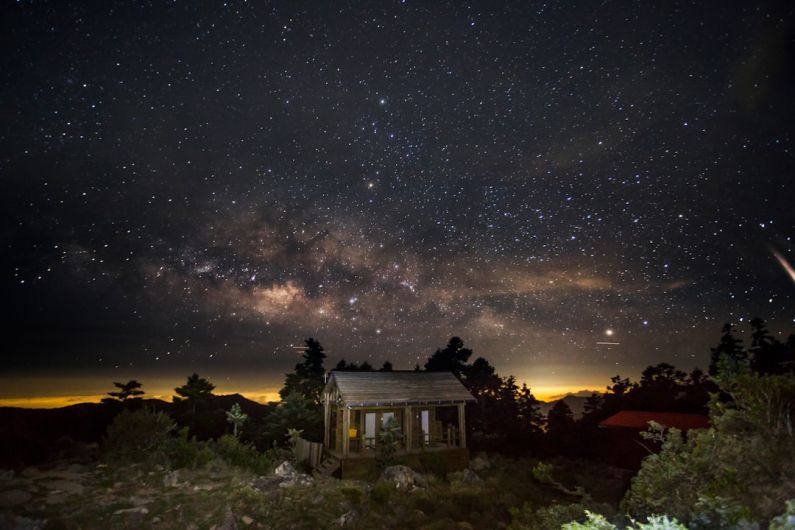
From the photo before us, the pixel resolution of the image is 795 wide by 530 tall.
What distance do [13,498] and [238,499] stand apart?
7.50m

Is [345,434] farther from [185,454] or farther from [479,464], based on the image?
[479,464]

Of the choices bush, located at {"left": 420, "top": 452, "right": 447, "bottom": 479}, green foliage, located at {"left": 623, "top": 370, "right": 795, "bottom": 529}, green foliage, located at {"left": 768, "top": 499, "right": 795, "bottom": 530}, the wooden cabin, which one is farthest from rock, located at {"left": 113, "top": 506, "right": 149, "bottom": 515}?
green foliage, located at {"left": 768, "top": 499, "right": 795, "bottom": 530}

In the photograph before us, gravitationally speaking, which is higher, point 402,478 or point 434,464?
point 402,478

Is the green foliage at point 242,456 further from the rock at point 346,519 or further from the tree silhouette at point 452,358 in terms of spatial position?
the tree silhouette at point 452,358

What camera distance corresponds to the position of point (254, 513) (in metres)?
13.7

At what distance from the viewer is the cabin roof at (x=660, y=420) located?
779 inches

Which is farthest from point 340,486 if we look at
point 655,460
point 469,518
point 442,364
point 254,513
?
point 442,364

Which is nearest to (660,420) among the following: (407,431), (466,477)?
(466,477)

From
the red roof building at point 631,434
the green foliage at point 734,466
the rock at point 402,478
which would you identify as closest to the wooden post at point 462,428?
the rock at point 402,478

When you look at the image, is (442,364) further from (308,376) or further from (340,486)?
(340,486)

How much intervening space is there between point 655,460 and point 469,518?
367 inches

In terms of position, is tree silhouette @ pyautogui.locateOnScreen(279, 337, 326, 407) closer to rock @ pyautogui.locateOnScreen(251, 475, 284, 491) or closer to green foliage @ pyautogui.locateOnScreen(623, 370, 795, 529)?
rock @ pyautogui.locateOnScreen(251, 475, 284, 491)

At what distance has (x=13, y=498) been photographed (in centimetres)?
1391

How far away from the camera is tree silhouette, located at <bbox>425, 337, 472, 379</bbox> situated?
3503cm
